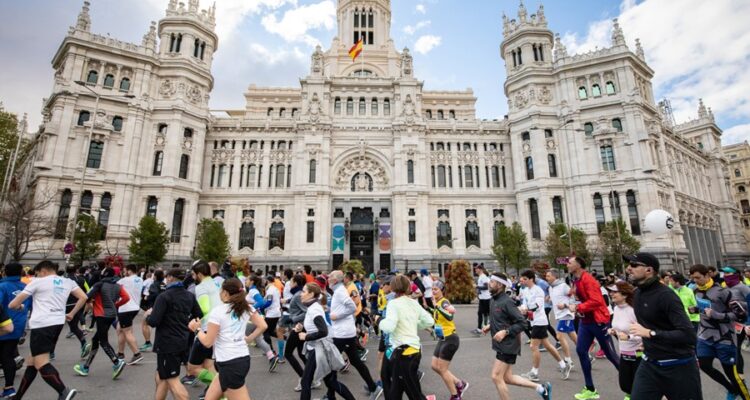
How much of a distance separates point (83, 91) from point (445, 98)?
143 feet

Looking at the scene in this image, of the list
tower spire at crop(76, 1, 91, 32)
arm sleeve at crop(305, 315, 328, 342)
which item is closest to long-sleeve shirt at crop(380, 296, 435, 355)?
arm sleeve at crop(305, 315, 328, 342)

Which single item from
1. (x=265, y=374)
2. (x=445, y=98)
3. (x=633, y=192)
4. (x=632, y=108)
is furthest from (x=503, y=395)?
(x=445, y=98)

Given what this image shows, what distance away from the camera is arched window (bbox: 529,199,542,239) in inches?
1522

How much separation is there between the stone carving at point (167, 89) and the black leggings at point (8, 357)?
1524 inches

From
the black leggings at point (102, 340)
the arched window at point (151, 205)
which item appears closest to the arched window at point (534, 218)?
the black leggings at point (102, 340)

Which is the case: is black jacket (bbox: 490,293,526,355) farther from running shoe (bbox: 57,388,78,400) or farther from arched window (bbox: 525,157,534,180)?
arched window (bbox: 525,157,534,180)

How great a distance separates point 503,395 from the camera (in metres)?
5.45

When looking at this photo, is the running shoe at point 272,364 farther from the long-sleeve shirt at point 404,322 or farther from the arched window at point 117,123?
the arched window at point 117,123

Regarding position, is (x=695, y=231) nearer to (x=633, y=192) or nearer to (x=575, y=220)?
(x=633, y=192)

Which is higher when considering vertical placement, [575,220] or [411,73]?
[411,73]

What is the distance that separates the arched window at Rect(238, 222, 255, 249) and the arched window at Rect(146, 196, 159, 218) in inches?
343

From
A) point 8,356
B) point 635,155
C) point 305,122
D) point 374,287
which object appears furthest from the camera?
point 305,122

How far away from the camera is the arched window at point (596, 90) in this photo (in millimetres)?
39812

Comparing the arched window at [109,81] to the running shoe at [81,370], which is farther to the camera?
the arched window at [109,81]
